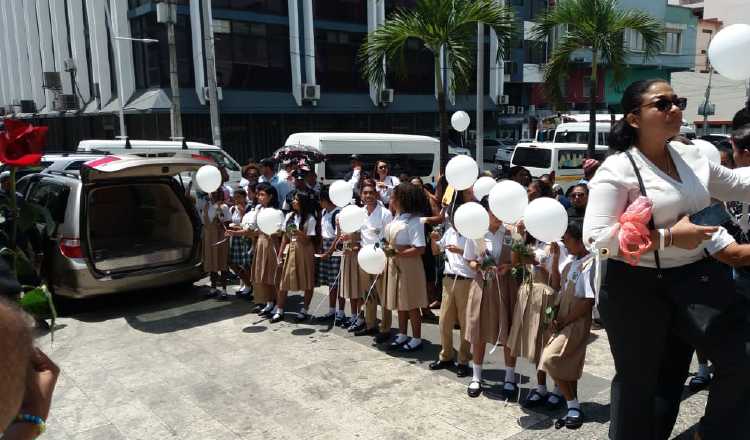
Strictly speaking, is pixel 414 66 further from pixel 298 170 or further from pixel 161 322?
pixel 161 322

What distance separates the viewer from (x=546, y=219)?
338cm

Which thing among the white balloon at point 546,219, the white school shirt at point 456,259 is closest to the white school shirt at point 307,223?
the white school shirt at point 456,259

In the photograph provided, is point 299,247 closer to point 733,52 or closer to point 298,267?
point 298,267

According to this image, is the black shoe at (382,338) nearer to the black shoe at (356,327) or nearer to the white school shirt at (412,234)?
the black shoe at (356,327)

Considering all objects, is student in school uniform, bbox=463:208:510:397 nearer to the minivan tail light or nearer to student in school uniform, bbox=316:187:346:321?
student in school uniform, bbox=316:187:346:321

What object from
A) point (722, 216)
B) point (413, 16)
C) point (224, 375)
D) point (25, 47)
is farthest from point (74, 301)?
point (25, 47)

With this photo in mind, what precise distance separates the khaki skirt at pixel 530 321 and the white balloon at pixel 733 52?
1.73 m

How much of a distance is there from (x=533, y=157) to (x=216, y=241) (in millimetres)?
11391

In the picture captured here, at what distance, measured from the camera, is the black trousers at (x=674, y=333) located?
2.16 m

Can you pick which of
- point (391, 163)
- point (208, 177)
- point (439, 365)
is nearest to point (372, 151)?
point (391, 163)

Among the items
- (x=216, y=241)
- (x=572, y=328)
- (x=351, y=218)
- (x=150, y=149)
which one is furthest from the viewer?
(x=150, y=149)

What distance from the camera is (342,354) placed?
205 inches

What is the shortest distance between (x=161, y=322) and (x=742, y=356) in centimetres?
553

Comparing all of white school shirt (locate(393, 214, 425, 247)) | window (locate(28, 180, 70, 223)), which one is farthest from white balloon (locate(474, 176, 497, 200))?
window (locate(28, 180, 70, 223))
